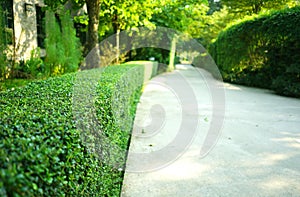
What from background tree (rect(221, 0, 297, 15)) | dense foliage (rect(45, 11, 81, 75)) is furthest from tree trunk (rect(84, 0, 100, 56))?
background tree (rect(221, 0, 297, 15))

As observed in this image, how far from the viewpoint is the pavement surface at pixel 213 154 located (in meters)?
2.35

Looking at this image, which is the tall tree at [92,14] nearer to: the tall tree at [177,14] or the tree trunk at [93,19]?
the tree trunk at [93,19]

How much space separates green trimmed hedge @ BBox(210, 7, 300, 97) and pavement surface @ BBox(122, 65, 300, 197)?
2539 mm

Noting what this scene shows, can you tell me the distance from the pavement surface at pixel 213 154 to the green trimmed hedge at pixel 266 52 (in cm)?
254

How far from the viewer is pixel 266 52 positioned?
8820 mm

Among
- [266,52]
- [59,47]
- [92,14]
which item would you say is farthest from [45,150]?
[266,52]

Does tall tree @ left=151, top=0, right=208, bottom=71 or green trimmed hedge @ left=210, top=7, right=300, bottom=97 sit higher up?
tall tree @ left=151, top=0, right=208, bottom=71

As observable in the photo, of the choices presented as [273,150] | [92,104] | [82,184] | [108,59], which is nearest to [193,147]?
[273,150]

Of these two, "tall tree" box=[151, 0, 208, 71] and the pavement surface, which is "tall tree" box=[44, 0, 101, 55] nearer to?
the pavement surface

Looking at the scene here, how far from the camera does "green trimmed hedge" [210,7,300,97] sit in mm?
7332

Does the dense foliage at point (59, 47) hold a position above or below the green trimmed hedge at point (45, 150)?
above

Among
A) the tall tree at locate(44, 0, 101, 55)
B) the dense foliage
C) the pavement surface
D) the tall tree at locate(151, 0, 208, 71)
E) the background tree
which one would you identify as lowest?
the pavement surface

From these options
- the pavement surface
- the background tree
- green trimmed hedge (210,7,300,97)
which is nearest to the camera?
the pavement surface

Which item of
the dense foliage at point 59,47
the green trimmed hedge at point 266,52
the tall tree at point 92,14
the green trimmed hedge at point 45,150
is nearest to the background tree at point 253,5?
the green trimmed hedge at point 266,52
